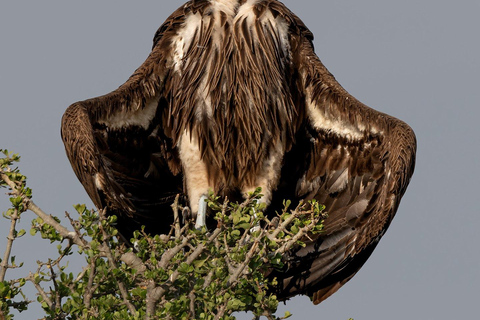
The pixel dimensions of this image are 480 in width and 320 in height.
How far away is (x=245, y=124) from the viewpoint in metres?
11.4

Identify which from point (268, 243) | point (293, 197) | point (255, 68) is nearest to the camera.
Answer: point (268, 243)

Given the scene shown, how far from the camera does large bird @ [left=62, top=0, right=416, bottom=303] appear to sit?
11.3 meters

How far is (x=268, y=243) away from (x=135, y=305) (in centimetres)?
115

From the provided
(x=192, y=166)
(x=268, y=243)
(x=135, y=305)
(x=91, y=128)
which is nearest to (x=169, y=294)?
(x=135, y=305)

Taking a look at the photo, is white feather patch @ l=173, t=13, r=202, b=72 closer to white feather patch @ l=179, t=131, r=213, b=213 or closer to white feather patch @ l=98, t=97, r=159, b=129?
white feather patch @ l=98, t=97, r=159, b=129

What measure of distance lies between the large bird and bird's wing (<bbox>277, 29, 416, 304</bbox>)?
1 cm

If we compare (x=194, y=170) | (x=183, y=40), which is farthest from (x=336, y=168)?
(x=183, y=40)

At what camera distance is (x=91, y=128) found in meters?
10.3

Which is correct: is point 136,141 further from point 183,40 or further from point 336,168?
point 336,168

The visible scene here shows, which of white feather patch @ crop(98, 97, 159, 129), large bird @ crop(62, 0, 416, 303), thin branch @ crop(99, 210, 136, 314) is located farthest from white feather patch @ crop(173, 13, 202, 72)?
thin branch @ crop(99, 210, 136, 314)

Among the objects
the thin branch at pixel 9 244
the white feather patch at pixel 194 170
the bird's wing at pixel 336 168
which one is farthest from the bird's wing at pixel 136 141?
the thin branch at pixel 9 244

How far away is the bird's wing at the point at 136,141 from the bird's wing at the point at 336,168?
1.17m

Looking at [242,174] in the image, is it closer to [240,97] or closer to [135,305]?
[240,97]

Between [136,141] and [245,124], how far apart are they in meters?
1.01
